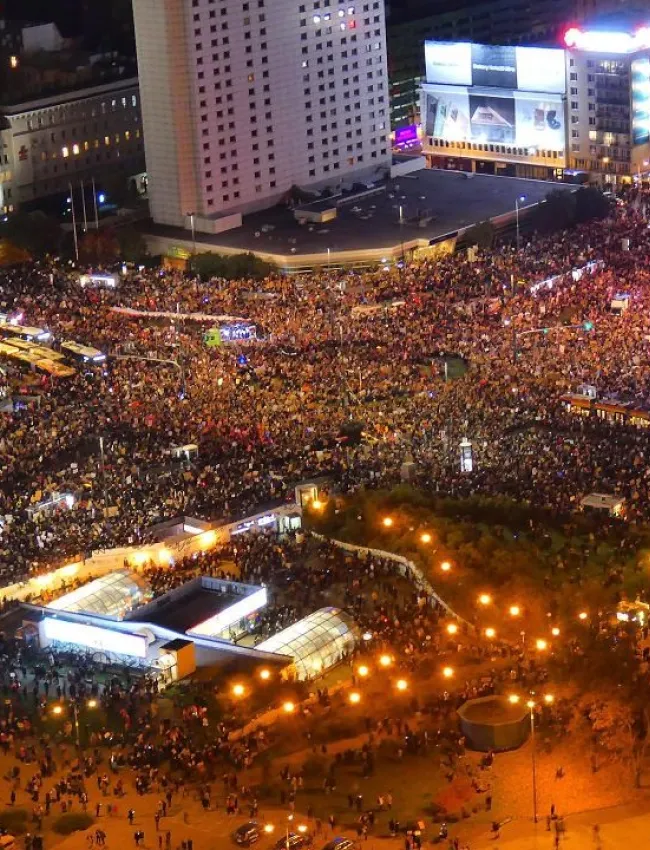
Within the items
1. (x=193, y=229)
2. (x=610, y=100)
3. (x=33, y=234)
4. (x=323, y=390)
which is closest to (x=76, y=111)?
(x=33, y=234)

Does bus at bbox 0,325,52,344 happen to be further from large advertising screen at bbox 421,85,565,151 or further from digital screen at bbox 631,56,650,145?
digital screen at bbox 631,56,650,145

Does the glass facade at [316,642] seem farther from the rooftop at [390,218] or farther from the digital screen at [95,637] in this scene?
the rooftop at [390,218]

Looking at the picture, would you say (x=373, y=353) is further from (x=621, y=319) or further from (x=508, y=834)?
(x=508, y=834)

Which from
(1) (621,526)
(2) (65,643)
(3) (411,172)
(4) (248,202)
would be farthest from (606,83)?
(2) (65,643)

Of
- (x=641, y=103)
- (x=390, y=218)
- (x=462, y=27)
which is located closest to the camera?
(x=390, y=218)

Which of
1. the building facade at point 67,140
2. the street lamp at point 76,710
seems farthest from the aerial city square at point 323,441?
the building facade at point 67,140

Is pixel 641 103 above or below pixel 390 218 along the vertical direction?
above

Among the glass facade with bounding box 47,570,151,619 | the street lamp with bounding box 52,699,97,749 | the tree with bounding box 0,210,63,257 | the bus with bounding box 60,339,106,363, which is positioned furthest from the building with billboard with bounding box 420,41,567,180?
the street lamp with bounding box 52,699,97,749

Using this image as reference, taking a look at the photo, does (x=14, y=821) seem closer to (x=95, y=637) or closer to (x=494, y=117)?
(x=95, y=637)
